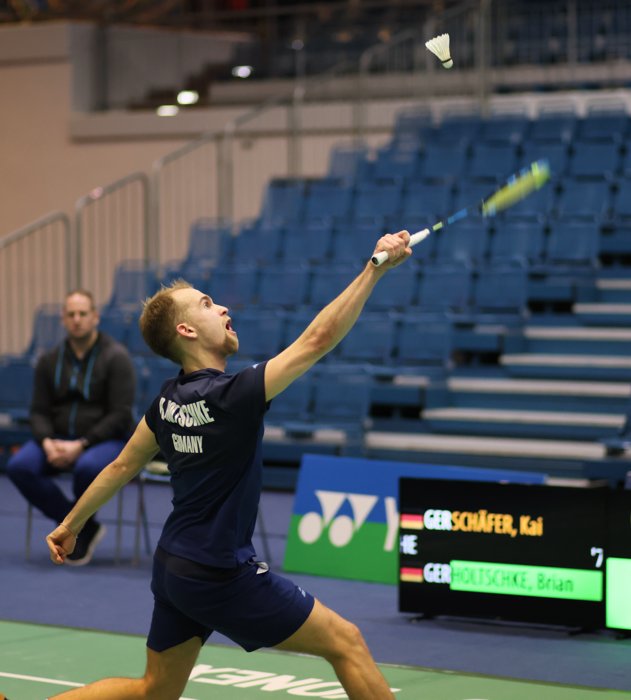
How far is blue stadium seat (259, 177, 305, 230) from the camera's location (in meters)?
15.6

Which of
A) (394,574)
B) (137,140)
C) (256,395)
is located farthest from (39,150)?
(256,395)

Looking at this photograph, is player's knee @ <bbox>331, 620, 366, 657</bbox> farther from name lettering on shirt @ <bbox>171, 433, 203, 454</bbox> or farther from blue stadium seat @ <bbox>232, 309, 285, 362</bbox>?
blue stadium seat @ <bbox>232, 309, 285, 362</bbox>

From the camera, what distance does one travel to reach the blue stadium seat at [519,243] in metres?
13.8

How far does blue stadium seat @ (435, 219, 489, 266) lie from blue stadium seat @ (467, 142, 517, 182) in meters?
0.77

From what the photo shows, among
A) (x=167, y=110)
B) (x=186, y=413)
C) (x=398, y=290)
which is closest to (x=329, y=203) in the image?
(x=398, y=290)

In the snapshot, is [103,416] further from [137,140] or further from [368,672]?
[137,140]

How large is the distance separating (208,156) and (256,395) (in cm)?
1316

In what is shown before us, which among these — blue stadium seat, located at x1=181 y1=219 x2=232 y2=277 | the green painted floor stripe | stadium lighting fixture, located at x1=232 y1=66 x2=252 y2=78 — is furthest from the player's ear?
stadium lighting fixture, located at x1=232 y1=66 x2=252 y2=78

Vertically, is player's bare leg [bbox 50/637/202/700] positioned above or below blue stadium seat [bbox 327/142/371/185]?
below

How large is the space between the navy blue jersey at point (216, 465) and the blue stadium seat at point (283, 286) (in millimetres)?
9434

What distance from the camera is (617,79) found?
1698 centimetres

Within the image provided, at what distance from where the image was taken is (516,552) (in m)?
7.37

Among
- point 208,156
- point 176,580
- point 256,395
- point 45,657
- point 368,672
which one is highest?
point 208,156

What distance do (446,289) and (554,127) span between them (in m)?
2.81
